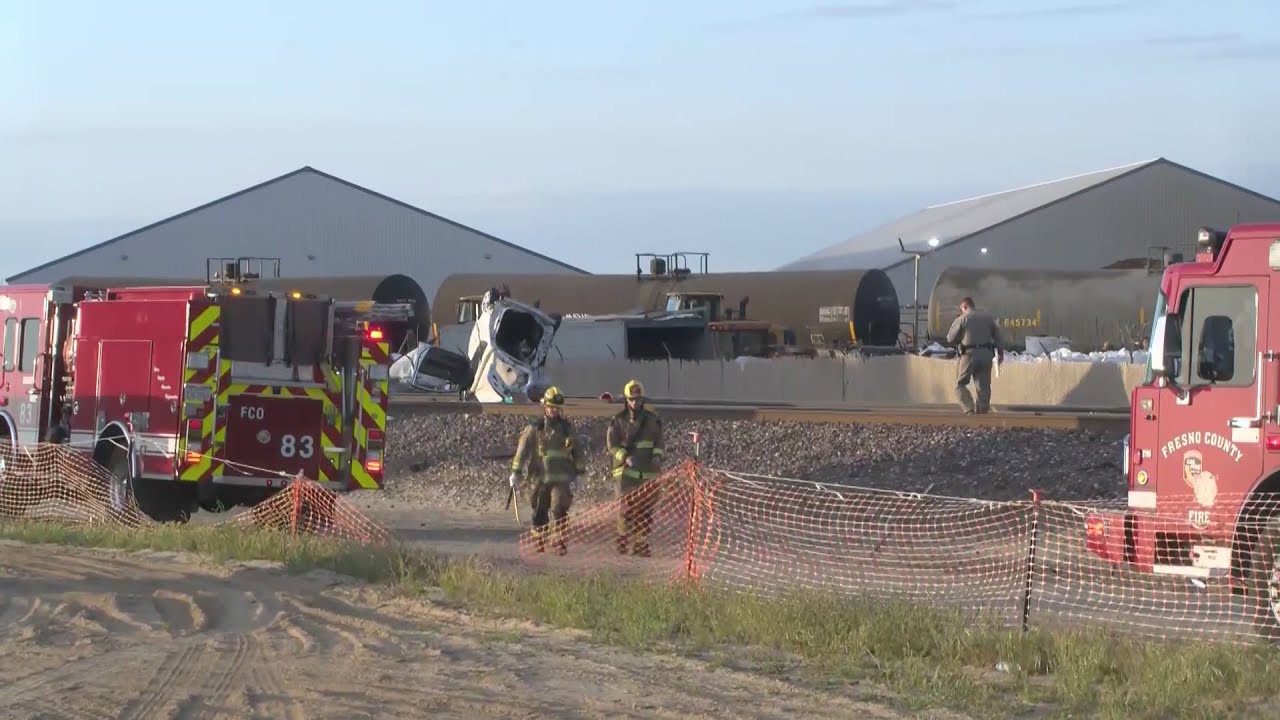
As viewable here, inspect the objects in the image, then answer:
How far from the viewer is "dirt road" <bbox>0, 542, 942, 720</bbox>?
27.4 feet

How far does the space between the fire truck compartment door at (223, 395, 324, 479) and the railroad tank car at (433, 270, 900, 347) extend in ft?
70.4

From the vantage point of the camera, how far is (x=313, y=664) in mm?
9516

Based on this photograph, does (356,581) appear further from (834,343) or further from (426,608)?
(834,343)

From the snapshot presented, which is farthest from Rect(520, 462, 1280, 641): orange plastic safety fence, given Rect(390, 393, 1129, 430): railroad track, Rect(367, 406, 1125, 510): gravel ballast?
Rect(390, 393, 1129, 430): railroad track

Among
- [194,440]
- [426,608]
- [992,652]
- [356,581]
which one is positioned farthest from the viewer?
[194,440]

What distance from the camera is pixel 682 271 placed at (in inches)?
1758

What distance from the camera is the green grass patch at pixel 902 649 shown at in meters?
8.51

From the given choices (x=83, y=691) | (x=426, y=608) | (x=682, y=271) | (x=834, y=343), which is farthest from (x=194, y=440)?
(x=682, y=271)

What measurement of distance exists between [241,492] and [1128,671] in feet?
36.6

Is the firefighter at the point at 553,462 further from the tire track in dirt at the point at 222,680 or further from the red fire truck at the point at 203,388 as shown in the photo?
the tire track in dirt at the point at 222,680

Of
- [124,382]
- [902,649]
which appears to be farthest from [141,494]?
[902,649]

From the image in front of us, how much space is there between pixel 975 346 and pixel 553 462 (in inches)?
332

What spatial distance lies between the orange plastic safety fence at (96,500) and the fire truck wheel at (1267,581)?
833 cm

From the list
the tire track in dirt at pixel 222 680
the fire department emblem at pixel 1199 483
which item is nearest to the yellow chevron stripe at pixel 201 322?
the tire track in dirt at pixel 222 680
